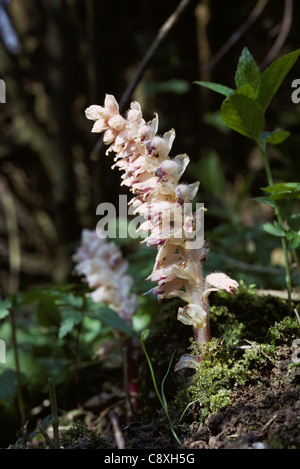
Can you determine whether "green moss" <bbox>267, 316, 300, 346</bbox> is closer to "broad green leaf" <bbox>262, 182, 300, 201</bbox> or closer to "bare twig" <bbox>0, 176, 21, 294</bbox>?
"broad green leaf" <bbox>262, 182, 300, 201</bbox>

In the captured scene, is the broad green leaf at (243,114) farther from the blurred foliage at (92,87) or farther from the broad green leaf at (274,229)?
the blurred foliage at (92,87)

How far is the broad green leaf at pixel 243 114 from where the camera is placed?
36.1 inches

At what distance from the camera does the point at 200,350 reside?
0.88 m

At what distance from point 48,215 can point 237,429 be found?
10.4 feet

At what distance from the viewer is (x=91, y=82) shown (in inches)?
132

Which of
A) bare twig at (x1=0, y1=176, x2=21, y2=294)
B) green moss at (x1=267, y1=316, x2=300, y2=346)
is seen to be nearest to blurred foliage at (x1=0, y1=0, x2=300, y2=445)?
bare twig at (x1=0, y1=176, x2=21, y2=294)

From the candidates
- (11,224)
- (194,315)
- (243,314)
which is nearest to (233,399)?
(194,315)

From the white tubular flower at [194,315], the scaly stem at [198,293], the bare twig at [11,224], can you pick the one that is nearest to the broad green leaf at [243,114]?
the scaly stem at [198,293]

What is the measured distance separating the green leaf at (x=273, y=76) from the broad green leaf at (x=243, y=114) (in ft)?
0.18

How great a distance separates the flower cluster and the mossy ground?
18.1 inches

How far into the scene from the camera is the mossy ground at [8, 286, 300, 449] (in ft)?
2.32

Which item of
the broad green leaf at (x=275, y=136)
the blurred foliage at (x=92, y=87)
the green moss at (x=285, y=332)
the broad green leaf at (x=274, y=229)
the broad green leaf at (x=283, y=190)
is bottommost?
the green moss at (x=285, y=332)

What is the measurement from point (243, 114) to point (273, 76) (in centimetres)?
12

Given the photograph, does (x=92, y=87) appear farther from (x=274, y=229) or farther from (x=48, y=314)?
(x=274, y=229)
